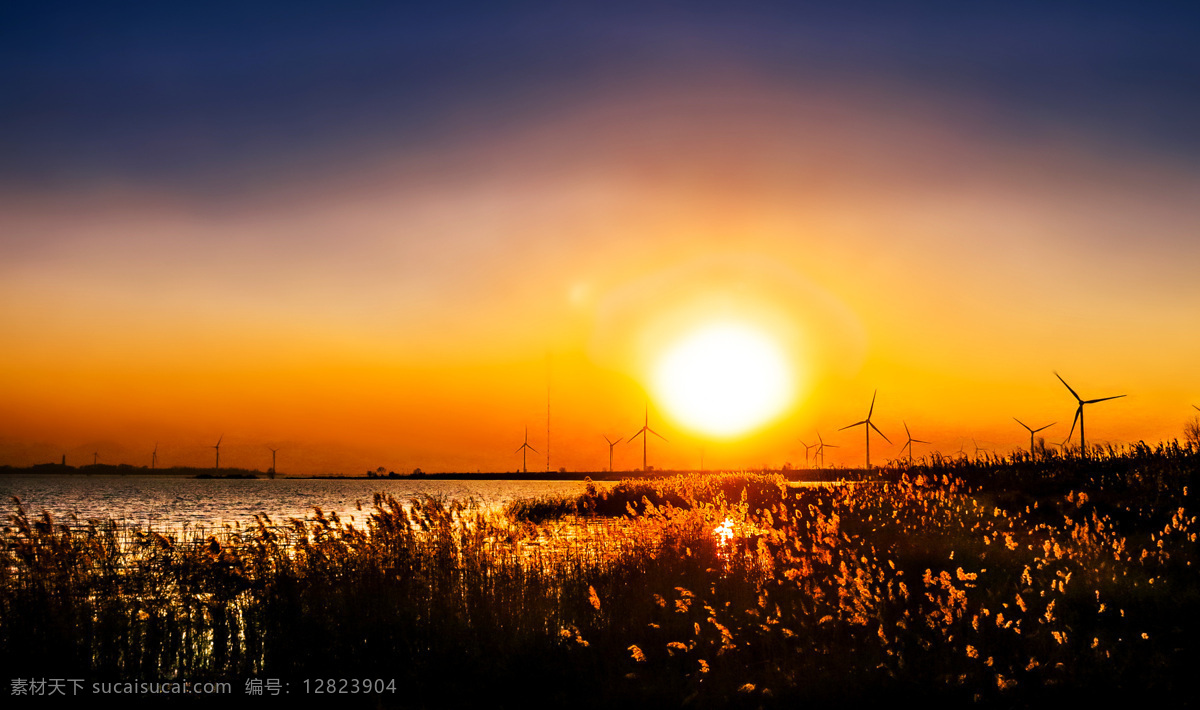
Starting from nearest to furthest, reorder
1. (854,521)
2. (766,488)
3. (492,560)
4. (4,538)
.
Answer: (4,538), (492,560), (854,521), (766,488)

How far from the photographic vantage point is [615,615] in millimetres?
13273

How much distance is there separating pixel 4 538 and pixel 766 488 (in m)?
40.8

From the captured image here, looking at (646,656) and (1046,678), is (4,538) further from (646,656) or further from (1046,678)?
(1046,678)

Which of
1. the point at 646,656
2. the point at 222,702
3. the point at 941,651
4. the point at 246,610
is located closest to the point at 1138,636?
the point at 941,651

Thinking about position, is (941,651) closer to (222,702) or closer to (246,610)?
(222,702)

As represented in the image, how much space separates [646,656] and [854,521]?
11901 mm

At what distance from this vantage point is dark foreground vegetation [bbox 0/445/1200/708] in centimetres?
1035

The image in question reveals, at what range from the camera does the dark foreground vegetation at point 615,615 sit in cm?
1035

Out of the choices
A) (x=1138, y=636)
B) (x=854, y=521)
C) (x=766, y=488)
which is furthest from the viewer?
(x=766, y=488)

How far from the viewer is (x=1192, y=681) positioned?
9938 millimetres

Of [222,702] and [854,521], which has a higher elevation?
[854,521]

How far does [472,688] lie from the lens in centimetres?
1098

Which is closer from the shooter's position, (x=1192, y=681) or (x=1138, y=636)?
(x=1192, y=681)

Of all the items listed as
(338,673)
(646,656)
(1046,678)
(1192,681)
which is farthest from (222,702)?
(1192,681)
